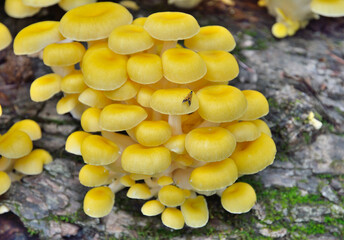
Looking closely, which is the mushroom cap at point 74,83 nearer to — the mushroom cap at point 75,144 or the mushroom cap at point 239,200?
the mushroom cap at point 75,144

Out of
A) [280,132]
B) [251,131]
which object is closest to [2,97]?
[251,131]

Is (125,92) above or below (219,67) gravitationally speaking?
below

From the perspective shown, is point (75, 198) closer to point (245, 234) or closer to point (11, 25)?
point (245, 234)

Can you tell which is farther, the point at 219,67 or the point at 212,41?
the point at 212,41

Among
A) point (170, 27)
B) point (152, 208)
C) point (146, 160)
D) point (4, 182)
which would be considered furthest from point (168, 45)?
point (4, 182)

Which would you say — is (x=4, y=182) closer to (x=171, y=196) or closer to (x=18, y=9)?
(x=171, y=196)

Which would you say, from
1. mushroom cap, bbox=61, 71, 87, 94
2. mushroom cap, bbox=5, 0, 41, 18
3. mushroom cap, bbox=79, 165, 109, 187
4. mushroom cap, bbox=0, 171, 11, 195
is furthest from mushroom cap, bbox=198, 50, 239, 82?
mushroom cap, bbox=5, 0, 41, 18
